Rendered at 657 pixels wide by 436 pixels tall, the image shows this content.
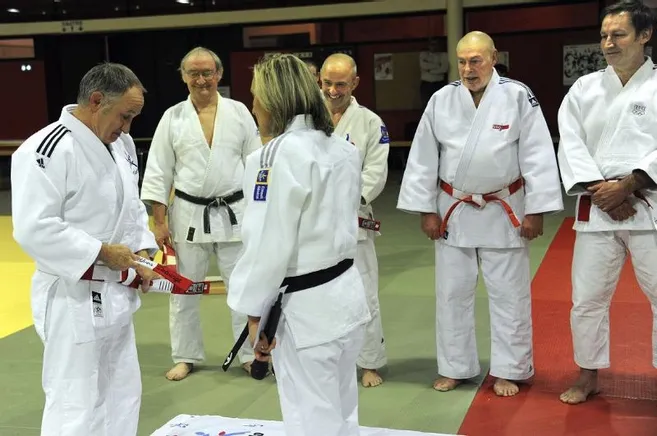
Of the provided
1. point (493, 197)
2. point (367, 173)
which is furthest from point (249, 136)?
point (493, 197)

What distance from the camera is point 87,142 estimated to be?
7.55 feet

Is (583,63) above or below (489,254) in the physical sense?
above

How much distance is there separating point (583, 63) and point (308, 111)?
10460mm

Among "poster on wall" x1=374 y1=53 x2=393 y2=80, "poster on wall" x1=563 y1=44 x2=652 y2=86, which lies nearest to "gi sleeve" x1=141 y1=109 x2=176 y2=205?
"poster on wall" x1=563 y1=44 x2=652 y2=86

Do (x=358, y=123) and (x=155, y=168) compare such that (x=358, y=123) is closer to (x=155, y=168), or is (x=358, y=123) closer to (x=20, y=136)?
(x=155, y=168)

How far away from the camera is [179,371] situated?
3834mm

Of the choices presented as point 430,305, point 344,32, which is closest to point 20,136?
point 344,32

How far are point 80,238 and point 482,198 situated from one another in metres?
1.87

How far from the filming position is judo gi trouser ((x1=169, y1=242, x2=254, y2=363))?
3.83 meters

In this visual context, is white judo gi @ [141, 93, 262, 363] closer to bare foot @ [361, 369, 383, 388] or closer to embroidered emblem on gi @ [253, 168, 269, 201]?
bare foot @ [361, 369, 383, 388]

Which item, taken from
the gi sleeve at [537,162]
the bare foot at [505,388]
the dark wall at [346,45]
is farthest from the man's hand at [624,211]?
the dark wall at [346,45]

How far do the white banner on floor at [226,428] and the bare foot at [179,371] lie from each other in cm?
59

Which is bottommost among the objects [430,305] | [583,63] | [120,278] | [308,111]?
[430,305]

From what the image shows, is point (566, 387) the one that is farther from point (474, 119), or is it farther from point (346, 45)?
point (346, 45)
